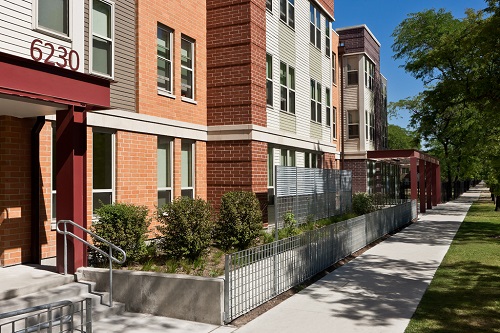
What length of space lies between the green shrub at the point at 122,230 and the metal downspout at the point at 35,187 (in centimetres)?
117

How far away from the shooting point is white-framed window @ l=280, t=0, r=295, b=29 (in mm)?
17859

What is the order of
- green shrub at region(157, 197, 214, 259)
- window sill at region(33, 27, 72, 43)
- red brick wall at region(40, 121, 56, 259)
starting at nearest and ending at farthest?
window sill at region(33, 27, 72, 43) → green shrub at region(157, 197, 214, 259) → red brick wall at region(40, 121, 56, 259)

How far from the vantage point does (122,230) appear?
344 inches

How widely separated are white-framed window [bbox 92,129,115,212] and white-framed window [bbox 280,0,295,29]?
948 centimetres

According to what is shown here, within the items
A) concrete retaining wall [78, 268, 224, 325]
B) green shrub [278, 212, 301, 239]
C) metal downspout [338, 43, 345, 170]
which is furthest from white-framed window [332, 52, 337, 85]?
concrete retaining wall [78, 268, 224, 325]

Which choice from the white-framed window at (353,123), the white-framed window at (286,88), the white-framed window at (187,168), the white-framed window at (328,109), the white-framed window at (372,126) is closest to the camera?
the white-framed window at (187,168)

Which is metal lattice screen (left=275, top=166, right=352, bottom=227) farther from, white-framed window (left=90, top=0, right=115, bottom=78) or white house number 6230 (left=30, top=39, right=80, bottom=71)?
white-framed window (left=90, top=0, right=115, bottom=78)

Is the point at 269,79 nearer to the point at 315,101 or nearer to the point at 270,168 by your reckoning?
the point at 270,168

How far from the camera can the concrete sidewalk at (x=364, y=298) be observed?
6.90 meters

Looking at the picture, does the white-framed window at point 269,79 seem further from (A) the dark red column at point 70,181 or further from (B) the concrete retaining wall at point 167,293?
(B) the concrete retaining wall at point 167,293

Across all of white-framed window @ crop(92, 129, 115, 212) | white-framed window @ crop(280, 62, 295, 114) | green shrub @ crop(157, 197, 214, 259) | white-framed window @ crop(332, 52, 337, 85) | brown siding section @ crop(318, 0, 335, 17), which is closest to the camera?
green shrub @ crop(157, 197, 214, 259)

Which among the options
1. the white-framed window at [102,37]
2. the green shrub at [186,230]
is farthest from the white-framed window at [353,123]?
the green shrub at [186,230]

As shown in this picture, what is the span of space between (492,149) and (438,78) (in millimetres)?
9980

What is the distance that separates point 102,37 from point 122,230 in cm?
494
